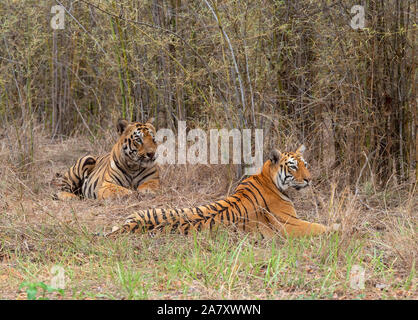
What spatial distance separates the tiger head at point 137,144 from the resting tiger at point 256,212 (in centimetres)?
173

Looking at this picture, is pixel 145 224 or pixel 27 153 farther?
pixel 27 153

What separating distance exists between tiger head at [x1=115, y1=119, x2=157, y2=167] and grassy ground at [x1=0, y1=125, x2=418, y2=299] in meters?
1.03

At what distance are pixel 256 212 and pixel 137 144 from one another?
213 centimetres

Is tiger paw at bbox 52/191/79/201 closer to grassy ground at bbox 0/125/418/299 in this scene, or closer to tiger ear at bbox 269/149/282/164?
grassy ground at bbox 0/125/418/299

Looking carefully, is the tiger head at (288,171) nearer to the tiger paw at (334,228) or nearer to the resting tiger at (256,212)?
the resting tiger at (256,212)

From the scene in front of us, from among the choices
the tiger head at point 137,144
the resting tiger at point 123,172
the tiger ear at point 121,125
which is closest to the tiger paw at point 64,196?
the resting tiger at point 123,172

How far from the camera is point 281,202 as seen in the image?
5.34 m

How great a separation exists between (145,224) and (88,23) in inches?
221

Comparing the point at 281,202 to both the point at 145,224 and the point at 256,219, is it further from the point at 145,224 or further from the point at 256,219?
the point at 145,224

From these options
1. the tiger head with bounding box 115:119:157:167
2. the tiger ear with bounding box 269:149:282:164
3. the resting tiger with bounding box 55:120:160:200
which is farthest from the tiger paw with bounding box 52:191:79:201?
the tiger ear with bounding box 269:149:282:164
